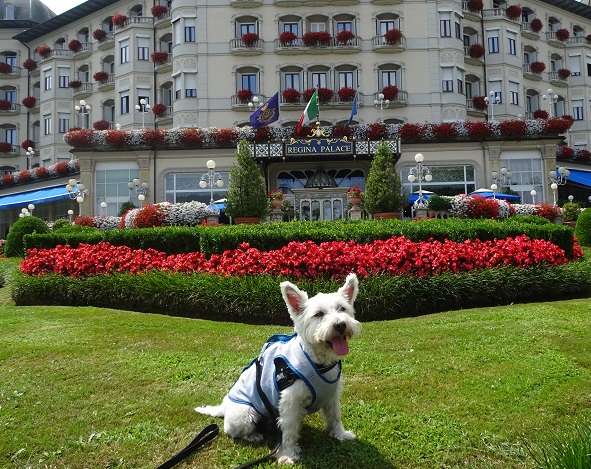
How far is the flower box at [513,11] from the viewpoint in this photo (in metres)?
40.1

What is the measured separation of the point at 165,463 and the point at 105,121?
4168 centimetres

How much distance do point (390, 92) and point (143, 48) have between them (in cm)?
2020

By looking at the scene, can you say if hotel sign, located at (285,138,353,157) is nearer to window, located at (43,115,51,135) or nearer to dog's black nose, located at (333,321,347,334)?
window, located at (43,115,51,135)

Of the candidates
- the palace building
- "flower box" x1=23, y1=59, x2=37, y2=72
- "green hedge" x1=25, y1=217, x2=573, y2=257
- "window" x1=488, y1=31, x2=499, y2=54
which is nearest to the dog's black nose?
"green hedge" x1=25, y1=217, x2=573, y2=257

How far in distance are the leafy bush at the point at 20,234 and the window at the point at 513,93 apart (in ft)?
116

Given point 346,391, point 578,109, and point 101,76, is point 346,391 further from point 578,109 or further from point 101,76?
point 578,109

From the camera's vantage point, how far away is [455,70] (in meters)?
37.0

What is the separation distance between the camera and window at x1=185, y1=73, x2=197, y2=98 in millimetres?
36906

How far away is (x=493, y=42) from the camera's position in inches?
1590

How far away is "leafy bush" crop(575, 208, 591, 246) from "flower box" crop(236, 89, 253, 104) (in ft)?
81.4

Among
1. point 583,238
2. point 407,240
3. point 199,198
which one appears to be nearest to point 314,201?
point 199,198

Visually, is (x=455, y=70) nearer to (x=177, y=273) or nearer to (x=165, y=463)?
(x=177, y=273)

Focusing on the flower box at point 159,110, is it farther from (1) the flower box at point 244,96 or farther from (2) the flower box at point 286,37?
(2) the flower box at point 286,37

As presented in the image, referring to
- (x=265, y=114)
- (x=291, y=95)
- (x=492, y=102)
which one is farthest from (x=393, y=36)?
(x=265, y=114)
